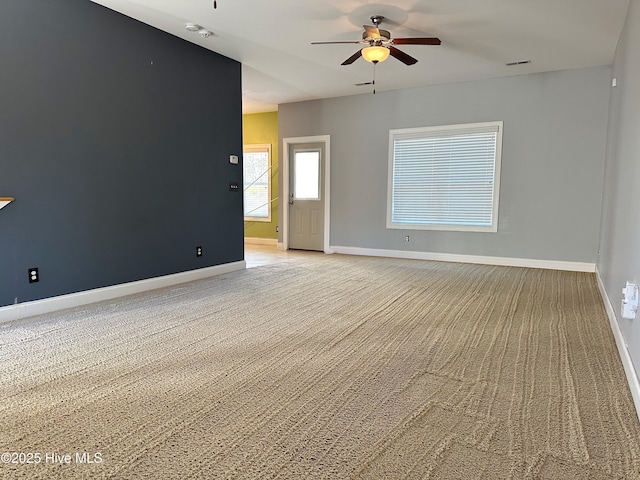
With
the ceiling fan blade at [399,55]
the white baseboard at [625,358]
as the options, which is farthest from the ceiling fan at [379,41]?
the white baseboard at [625,358]

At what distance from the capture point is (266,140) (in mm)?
8281

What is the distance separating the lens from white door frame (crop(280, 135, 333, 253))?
7.10 metres

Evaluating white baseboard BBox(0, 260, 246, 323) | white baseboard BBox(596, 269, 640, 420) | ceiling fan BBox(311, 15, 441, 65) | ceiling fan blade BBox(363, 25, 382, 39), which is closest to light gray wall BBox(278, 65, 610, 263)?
white baseboard BBox(596, 269, 640, 420)

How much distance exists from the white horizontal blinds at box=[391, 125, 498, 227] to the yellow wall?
2701mm

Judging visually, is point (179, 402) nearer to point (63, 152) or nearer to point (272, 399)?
point (272, 399)

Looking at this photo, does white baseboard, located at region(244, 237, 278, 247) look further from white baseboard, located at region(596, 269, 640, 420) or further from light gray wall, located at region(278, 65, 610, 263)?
white baseboard, located at region(596, 269, 640, 420)

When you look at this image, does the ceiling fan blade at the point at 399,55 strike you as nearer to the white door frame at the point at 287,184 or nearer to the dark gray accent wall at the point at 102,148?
the dark gray accent wall at the point at 102,148

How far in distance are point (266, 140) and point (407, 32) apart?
14.9 ft

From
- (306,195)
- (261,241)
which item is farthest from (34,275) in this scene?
(261,241)

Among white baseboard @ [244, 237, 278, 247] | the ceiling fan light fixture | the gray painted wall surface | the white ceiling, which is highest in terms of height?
the white ceiling

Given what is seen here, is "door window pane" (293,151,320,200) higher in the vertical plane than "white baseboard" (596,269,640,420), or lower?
higher

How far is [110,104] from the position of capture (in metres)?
3.72

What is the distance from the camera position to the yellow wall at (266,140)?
8.20m

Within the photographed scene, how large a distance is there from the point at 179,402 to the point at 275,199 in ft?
21.6
